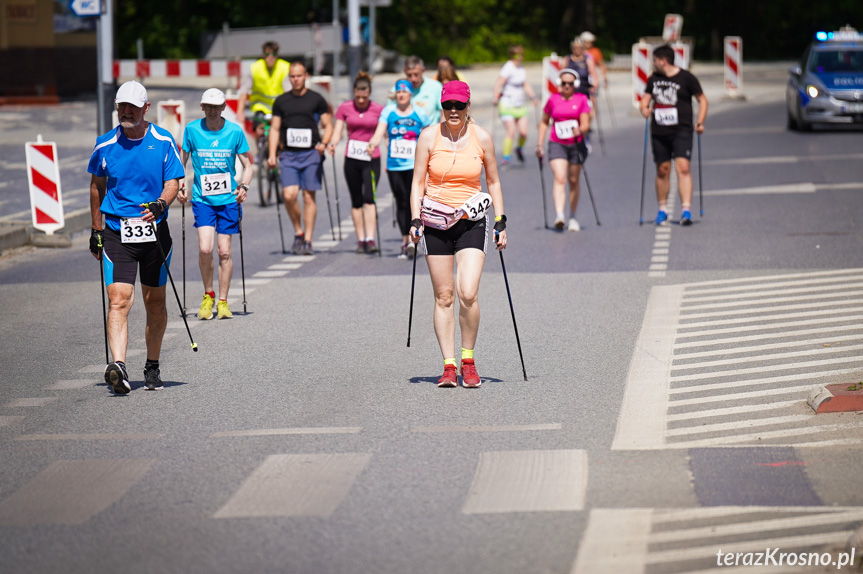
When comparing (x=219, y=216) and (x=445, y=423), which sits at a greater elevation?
(x=219, y=216)

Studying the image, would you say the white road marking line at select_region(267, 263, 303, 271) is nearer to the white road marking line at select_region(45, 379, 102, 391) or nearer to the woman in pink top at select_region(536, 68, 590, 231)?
the woman in pink top at select_region(536, 68, 590, 231)

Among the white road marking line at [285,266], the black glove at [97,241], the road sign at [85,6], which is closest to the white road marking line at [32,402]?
the black glove at [97,241]

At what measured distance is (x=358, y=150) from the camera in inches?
590

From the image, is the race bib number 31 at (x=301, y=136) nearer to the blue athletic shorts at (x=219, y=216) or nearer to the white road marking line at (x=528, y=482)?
the blue athletic shorts at (x=219, y=216)

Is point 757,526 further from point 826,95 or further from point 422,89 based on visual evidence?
point 826,95

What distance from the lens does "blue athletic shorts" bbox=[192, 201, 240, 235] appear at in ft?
39.2

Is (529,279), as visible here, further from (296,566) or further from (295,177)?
(296,566)

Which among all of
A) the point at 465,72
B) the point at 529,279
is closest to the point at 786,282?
the point at 529,279

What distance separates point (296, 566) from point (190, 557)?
1.53ft

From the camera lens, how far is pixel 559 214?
16375 millimetres

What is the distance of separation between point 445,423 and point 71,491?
2.17m

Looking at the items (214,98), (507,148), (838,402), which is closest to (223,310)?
(214,98)

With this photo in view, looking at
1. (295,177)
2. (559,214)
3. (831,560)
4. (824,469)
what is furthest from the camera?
(559,214)

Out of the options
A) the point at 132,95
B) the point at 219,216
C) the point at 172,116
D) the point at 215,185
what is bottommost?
the point at 219,216
